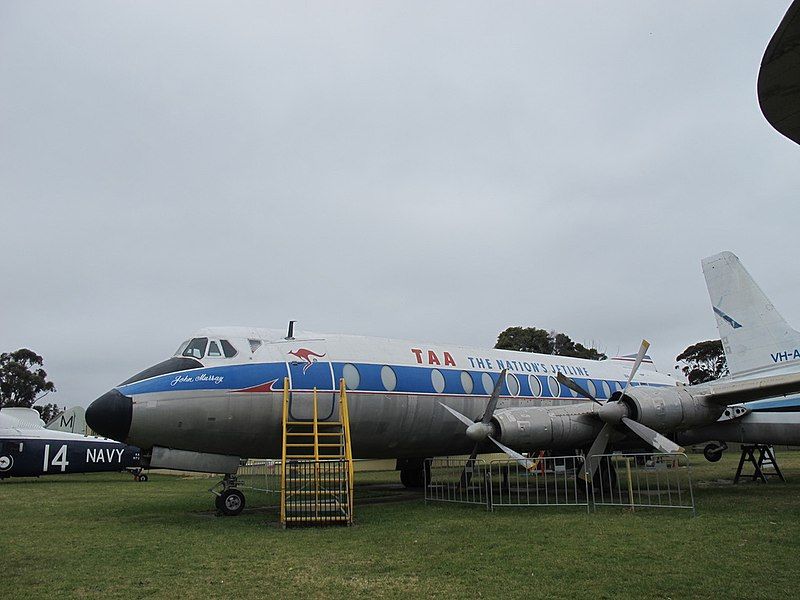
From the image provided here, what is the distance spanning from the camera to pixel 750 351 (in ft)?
61.6

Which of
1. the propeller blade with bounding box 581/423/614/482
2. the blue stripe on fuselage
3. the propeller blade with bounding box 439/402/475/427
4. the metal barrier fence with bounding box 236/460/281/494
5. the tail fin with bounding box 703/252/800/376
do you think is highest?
the tail fin with bounding box 703/252/800/376

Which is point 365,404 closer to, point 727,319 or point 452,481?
point 452,481

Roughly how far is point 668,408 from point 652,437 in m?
1.14

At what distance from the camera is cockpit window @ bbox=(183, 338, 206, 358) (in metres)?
13.2

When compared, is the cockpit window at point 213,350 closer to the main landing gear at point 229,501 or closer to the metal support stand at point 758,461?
the main landing gear at point 229,501

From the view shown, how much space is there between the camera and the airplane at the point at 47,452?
2689 centimetres

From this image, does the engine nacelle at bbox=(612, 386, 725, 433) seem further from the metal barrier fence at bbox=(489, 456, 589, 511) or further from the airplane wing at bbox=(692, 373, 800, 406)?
the metal barrier fence at bbox=(489, 456, 589, 511)

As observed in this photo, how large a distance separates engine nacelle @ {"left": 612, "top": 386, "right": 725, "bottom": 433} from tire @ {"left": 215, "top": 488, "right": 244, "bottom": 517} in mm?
8392

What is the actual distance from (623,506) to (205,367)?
922cm

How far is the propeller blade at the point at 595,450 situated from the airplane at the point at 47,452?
2139cm

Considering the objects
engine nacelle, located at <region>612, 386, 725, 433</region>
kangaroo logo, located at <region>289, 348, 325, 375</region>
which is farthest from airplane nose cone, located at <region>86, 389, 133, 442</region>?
engine nacelle, located at <region>612, 386, 725, 433</region>

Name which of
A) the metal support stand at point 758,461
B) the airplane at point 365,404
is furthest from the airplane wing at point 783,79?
the metal support stand at point 758,461

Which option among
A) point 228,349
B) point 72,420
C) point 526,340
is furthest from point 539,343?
point 228,349

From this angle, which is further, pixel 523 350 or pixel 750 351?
pixel 523 350
